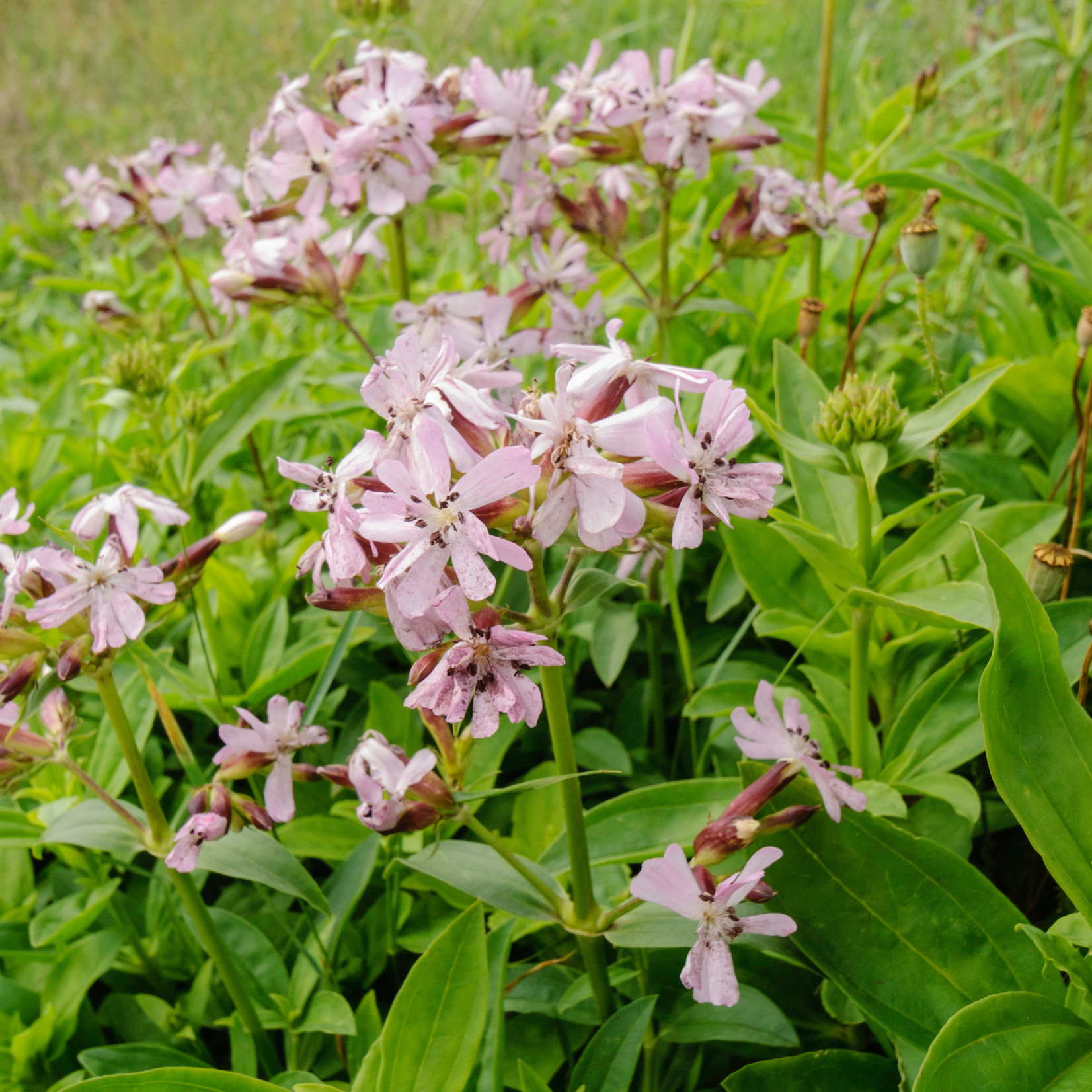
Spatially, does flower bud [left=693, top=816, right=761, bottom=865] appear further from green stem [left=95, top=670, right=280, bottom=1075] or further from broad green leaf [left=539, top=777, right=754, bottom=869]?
green stem [left=95, top=670, right=280, bottom=1075]

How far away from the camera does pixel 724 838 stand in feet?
3.04

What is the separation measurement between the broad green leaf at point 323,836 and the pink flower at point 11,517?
1.75 ft

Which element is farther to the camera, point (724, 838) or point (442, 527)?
point (724, 838)

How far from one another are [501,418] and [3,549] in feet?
1.89

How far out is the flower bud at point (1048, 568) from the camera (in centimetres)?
106

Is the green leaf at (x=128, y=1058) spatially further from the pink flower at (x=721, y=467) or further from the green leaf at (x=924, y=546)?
the green leaf at (x=924, y=546)

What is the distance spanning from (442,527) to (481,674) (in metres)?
0.13

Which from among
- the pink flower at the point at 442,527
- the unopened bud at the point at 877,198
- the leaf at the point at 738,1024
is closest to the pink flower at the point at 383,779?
the pink flower at the point at 442,527

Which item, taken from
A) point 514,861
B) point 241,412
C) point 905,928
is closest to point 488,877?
point 514,861

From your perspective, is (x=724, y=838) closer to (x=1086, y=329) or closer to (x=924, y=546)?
(x=924, y=546)

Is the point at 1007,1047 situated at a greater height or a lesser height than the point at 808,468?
lesser

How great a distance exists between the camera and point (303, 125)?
165 centimetres

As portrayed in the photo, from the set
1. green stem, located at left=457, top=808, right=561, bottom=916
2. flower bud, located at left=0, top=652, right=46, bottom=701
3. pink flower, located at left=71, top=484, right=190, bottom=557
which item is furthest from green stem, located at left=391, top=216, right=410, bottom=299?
green stem, located at left=457, top=808, right=561, bottom=916

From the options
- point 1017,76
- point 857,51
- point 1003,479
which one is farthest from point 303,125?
point 1017,76
